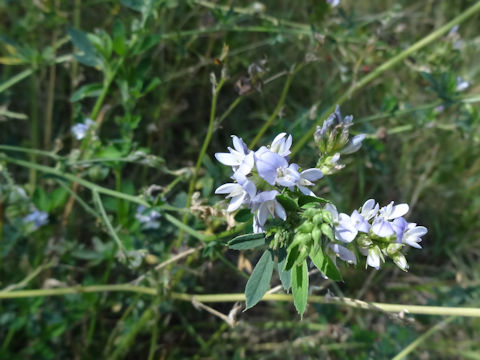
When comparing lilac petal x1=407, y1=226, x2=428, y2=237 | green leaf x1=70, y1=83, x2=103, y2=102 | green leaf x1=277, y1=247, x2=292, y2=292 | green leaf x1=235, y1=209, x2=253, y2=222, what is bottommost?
green leaf x1=277, y1=247, x2=292, y2=292

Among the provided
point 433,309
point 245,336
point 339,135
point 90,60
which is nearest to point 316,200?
point 339,135

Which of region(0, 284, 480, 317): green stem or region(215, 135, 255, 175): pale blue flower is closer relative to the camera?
region(215, 135, 255, 175): pale blue flower

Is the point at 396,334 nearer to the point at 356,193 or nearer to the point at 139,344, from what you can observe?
the point at 356,193

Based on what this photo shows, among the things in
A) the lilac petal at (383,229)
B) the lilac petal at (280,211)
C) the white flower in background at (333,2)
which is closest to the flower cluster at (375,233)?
the lilac petal at (383,229)

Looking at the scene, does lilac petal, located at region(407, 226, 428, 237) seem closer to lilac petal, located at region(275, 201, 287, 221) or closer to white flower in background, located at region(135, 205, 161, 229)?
lilac petal, located at region(275, 201, 287, 221)

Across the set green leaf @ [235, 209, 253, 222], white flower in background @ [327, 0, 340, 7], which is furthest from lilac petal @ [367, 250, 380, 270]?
white flower in background @ [327, 0, 340, 7]

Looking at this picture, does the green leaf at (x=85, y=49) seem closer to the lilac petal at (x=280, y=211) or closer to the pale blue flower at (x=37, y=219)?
the pale blue flower at (x=37, y=219)
